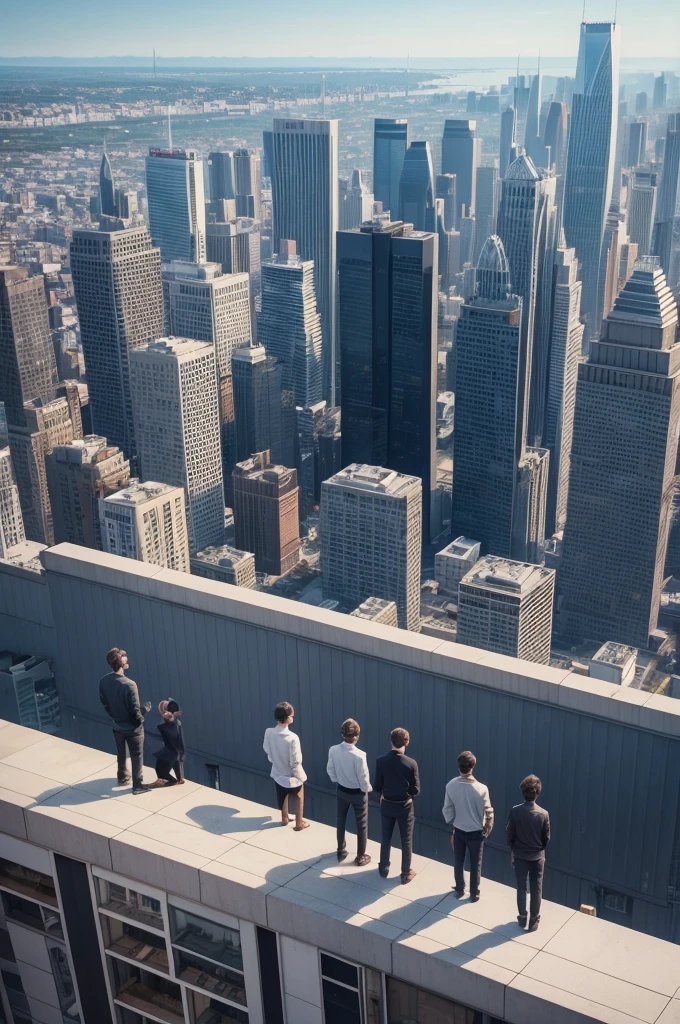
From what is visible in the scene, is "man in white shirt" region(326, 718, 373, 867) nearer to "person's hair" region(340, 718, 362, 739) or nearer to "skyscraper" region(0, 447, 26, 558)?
"person's hair" region(340, 718, 362, 739)

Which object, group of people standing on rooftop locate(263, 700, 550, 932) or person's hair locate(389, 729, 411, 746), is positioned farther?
person's hair locate(389, 729, 411, 746)

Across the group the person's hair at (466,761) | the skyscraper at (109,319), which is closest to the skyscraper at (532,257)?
the skyscraper at (109,319)

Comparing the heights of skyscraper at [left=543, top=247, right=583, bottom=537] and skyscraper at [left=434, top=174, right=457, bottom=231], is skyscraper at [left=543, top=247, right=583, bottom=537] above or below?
below

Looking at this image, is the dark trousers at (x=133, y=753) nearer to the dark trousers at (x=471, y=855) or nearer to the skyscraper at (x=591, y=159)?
the dark trousers at (x=471, y=855)

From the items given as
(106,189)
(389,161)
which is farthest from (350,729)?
(389,161)

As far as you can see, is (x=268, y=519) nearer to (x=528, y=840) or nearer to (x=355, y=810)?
(x=355, y=810)

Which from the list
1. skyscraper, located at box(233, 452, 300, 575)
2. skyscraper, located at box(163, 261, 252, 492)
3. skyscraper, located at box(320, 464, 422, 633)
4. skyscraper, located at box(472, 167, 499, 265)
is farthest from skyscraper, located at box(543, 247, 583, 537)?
skyscraper, located at box(163, 261, 252, 492)

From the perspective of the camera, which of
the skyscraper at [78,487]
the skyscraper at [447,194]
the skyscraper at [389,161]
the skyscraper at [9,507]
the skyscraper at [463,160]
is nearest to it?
the skyscraper at [9,507]
